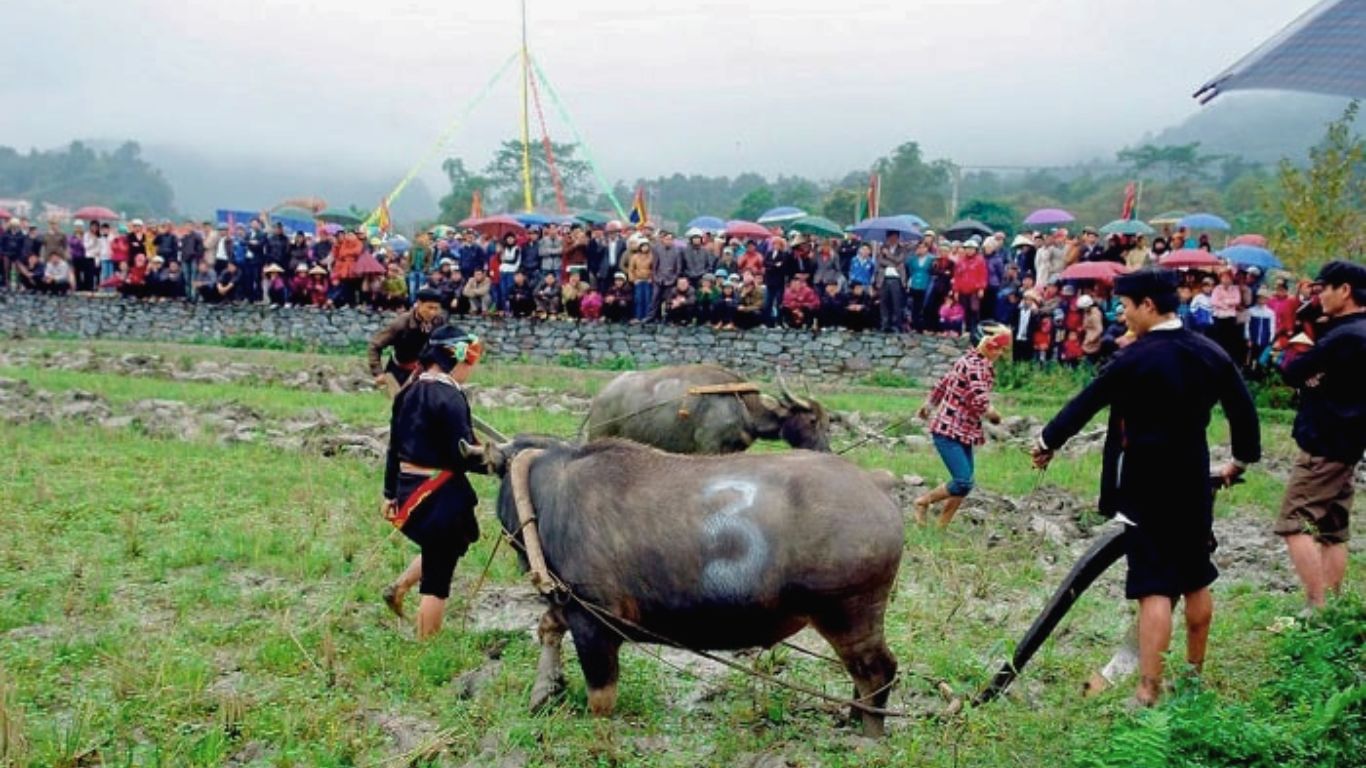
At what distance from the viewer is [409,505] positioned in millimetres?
5973

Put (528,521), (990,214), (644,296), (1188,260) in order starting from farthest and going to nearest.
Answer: (990,214)
(644,296)
(1188,260)
(528,521)

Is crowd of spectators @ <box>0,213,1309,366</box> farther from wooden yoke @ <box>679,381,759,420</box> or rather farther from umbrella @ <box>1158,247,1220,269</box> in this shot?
wooden yoke @ <box>679,381,759,420</box>

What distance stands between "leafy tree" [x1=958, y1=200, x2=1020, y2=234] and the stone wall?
13.8 meters

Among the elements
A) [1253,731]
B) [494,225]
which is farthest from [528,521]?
[494,225]

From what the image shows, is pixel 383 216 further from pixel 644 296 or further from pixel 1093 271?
pixel 1093 271

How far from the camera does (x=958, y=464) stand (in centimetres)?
838

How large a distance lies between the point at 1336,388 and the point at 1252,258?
1123cm

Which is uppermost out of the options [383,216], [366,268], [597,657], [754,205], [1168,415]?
[754,205]

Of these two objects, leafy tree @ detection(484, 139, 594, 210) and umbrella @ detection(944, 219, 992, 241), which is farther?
leafy tree @ detection(484, 139, 594, 210)

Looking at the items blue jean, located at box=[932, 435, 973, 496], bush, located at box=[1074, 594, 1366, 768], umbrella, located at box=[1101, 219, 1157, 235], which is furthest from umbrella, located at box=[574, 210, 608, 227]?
bush, located at box=[1074, 594, 1366, 768]

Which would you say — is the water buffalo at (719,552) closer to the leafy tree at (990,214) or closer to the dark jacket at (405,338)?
the dark jacket at (405,338)

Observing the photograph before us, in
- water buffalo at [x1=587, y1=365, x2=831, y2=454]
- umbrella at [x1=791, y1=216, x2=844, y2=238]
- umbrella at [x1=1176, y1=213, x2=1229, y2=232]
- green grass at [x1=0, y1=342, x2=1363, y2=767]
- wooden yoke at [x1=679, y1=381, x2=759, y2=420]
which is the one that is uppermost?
umbrella at [x1=1176, y1=213, x2=1229, y2=232]

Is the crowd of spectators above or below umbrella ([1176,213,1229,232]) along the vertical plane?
below

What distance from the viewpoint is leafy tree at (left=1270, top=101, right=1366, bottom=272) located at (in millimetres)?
16125
